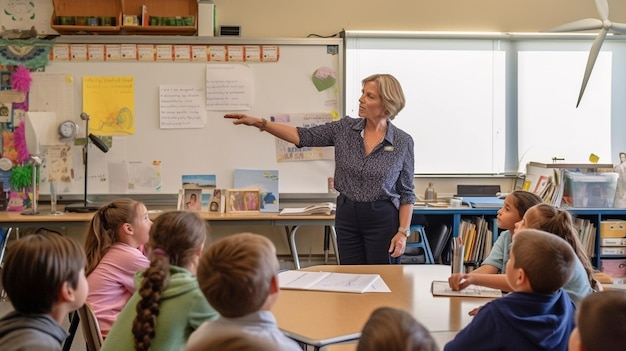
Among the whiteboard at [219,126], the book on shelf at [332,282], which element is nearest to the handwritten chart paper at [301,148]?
the whiteboard at [219,126]

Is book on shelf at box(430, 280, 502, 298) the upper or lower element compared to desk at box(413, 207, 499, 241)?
lower

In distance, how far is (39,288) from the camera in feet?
4.91

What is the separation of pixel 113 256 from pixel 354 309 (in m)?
0.88

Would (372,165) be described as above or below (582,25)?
below

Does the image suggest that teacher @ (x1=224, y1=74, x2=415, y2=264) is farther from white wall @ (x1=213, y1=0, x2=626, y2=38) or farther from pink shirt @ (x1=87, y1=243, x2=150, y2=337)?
white wall @ (x1=213, y1=0, x2=626, y2=38)

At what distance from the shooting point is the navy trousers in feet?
9.78

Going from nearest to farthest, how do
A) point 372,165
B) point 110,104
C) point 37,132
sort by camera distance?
point 372,165, point 37,132, point 110,104

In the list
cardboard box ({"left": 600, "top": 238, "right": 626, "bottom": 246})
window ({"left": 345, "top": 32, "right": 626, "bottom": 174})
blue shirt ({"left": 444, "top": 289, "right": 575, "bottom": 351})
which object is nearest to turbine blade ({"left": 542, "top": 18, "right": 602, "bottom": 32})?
window ({"left": 345, "top": 32, "right": 626, "bottom": 174})

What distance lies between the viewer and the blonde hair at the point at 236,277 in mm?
1410

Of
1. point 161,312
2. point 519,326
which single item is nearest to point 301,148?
point 161,312

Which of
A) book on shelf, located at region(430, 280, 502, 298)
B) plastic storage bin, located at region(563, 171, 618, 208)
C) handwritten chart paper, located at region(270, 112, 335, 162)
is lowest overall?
book on shelf, located at region(430, 280, 502, 298)

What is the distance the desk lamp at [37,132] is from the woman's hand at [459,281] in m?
3.17

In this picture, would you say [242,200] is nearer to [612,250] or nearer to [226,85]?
[226,85]

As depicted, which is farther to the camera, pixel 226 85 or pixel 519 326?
pixel 226 85
